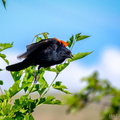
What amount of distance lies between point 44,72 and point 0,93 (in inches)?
18.3

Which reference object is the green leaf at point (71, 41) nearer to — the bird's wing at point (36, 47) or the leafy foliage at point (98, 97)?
the bird's wing at point (36, 47)

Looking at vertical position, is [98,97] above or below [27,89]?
above

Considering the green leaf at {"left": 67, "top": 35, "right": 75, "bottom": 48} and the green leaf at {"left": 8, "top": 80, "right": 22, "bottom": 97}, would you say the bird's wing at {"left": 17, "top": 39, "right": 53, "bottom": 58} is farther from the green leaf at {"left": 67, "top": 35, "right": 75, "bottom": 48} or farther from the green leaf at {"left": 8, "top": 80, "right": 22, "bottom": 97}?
the green leaf at {"left": 8, "top": 80, "right": 22, "bottom": 97}

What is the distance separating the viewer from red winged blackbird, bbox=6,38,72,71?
3.13m

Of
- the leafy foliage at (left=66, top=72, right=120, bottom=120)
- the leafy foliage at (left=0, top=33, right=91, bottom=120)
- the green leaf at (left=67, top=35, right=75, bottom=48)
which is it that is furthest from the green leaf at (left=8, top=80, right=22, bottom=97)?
the leafy foliage at (left=66, top=72, right=120, bottom=120)

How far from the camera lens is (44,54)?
10.4 feet

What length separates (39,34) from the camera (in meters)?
3.59

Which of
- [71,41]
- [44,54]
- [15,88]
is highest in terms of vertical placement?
[71,41]

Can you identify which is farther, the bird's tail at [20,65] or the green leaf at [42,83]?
the green leaf at [42,83]

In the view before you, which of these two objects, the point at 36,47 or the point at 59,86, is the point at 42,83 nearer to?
the point at 59,86

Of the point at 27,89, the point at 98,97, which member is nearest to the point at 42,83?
the point at 27,89

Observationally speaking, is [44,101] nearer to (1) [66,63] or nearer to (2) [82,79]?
(1) [66,63]

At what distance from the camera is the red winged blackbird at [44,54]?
3133 mm

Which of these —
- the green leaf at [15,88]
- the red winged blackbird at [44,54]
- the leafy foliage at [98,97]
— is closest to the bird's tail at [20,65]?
the red winged blackbird at [44,54]
